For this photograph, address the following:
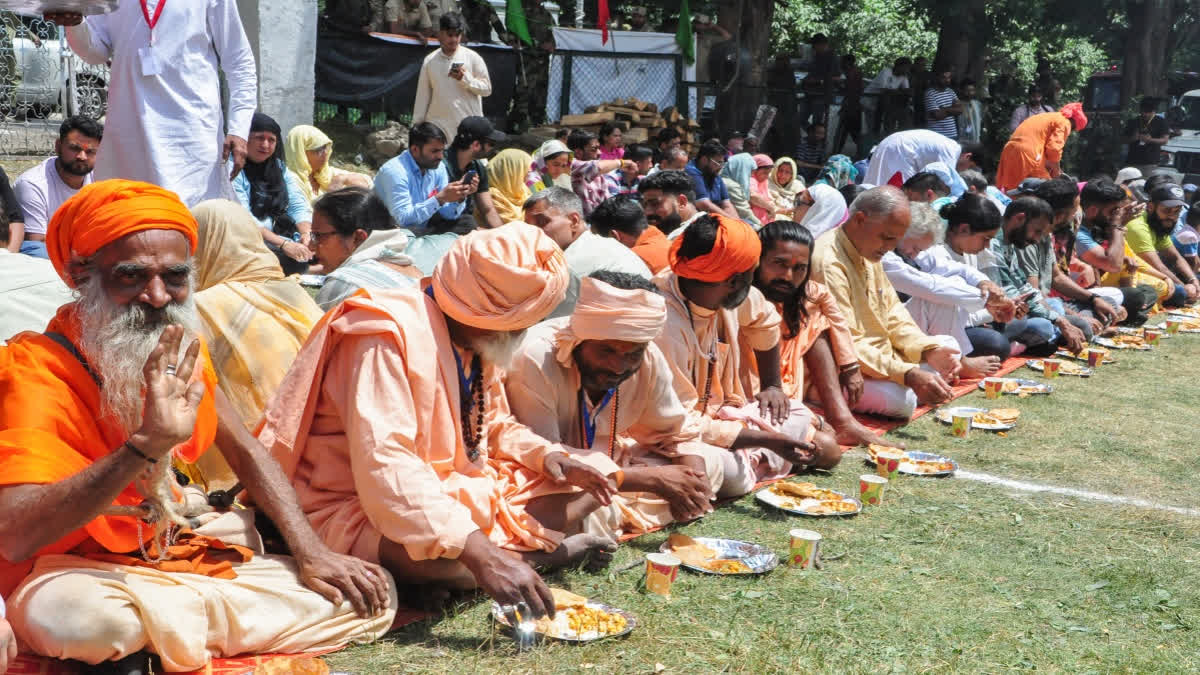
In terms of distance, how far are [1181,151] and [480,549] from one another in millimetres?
22522

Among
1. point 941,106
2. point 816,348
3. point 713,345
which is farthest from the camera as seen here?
point 941,106

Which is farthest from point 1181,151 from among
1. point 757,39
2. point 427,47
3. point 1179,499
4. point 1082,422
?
point 1179,499

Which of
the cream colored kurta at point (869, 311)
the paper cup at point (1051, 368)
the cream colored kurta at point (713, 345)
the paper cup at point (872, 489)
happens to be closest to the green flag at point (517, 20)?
the paper cup at point (1051, 368)

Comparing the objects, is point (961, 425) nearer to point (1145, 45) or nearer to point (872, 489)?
point (872, 489)

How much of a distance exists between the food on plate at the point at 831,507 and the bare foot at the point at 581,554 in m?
1.03

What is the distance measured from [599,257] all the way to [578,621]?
2.81 m

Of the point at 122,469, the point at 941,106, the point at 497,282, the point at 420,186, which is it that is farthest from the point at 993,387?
the point at 941,106

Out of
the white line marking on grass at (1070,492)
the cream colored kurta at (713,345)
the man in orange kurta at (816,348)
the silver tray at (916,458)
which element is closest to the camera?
the cream colored kurta at (713,345)

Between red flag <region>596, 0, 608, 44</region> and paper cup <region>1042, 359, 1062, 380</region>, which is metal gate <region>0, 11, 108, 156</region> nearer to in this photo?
red flag <region>596, 0, 608, 44</region>

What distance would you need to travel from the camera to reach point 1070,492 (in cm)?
511

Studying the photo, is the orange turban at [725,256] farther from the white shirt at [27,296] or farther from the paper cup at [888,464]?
the white shirt at [27,296]

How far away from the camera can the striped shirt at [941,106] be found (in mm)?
19031

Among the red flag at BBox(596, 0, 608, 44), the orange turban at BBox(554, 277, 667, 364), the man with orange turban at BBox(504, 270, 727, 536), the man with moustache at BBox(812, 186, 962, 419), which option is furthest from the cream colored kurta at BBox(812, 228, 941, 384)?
the red flag at BBox(596, 0, 608, 44)

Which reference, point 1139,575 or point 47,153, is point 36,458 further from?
point 47,153
